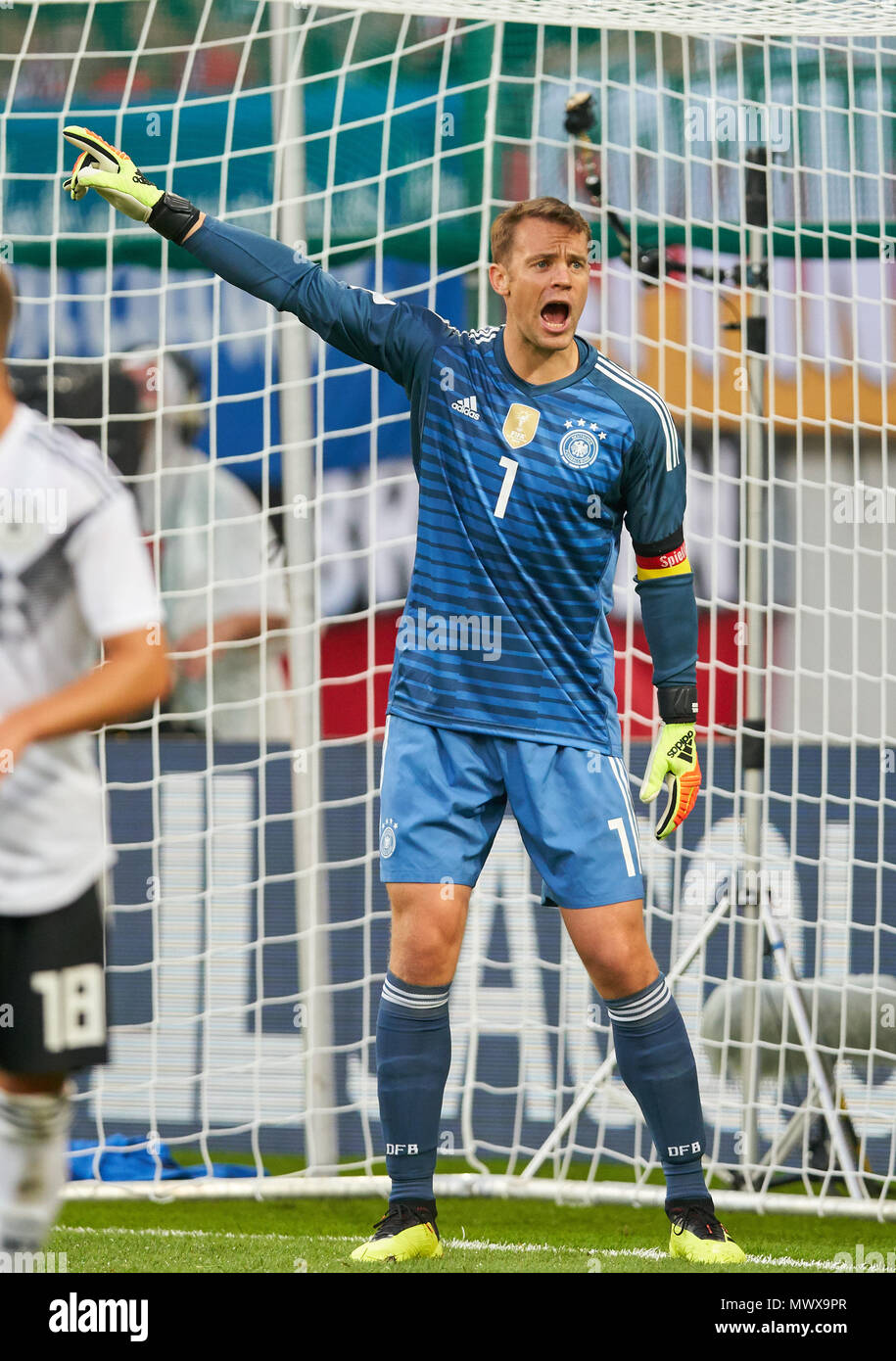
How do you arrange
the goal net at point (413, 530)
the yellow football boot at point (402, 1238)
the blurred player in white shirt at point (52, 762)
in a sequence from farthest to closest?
the goal net at point (413, 530) → the yellow football boot at point (402, 1238) → the blurred player in white shirt at point (52, 762)

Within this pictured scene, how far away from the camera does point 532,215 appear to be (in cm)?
336

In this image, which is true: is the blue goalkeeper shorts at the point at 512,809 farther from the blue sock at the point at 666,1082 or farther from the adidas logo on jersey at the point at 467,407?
the adidas logo on jersey at the point at 467,407

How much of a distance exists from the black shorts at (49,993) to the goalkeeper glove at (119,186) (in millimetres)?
1544

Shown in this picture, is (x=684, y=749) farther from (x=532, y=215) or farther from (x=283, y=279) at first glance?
(x=283, y=279)

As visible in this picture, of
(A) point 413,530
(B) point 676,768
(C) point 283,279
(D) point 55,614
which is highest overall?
(C) point 283,279

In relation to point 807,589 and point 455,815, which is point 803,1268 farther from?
point 807,589

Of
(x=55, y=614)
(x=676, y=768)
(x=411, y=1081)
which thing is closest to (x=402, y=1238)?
(x=411, y=1081)

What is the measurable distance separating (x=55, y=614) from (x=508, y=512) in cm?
123

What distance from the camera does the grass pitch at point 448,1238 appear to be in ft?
10.9

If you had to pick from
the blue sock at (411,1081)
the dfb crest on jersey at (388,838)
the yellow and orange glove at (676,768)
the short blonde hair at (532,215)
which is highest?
the short blonde hair at (532,215)

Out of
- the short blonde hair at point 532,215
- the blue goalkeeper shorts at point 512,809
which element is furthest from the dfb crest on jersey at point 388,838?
the short blonde hair at point 532,215

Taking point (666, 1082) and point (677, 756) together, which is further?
point (677, 756)

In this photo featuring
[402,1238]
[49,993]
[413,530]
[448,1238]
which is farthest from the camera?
[413,530]

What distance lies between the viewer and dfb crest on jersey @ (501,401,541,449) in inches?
132
